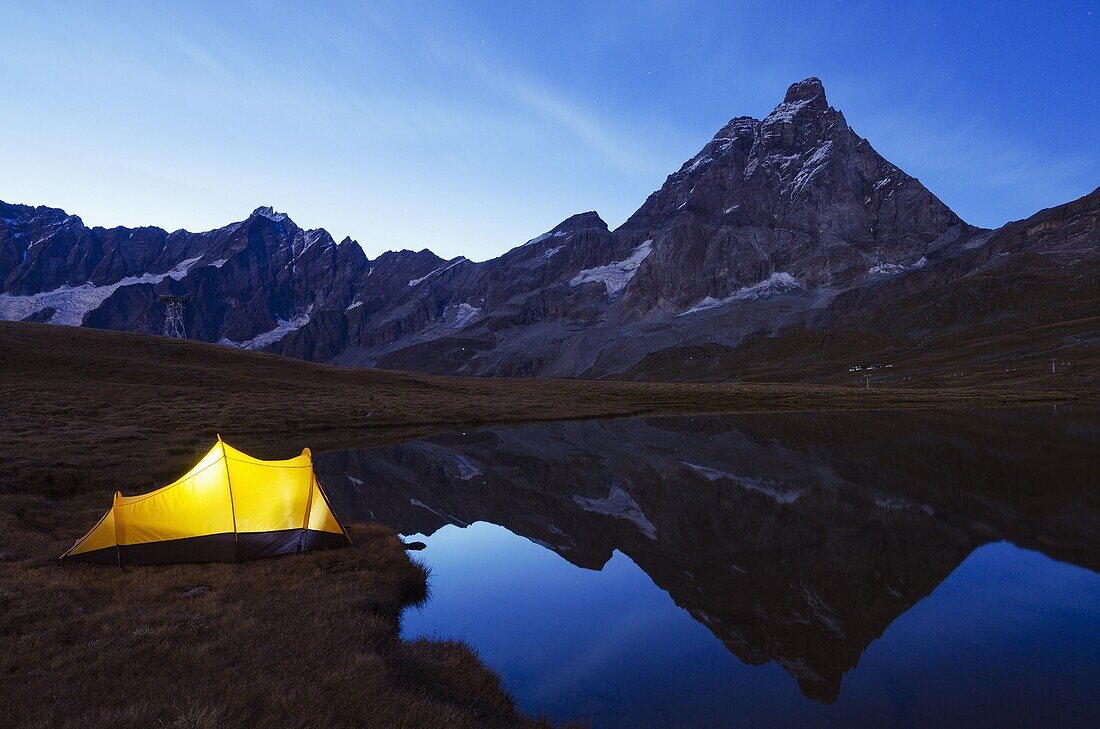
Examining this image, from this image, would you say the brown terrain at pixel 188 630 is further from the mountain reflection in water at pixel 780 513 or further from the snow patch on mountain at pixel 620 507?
the snow patch on mountain at pixel 620 507

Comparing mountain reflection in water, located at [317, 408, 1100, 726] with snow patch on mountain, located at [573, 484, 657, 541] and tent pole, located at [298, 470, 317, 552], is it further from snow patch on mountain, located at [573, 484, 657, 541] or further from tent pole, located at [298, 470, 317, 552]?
tent pole, located at [298, 470, 317, 552]

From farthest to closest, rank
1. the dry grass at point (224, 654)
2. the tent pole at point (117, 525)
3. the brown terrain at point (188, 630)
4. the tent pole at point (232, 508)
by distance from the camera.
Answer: the tent pole at point (232, 508)
the tent pole at point (117, 525)
the brown terrain at point (188, 630)
the dry grass at point (224, 654)

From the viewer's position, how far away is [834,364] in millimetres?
186875

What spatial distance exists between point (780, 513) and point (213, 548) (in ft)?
63.4

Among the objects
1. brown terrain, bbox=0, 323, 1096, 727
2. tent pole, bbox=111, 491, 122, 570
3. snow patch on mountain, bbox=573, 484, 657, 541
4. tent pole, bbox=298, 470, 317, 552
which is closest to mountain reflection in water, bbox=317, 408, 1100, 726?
snow patch on mountain, bbox=573, 484, 657, 541

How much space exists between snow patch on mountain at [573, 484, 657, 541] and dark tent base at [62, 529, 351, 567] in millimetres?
11313

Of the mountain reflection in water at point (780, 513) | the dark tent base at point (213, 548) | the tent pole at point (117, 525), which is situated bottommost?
the mountain reflection in water at point (780, 513)

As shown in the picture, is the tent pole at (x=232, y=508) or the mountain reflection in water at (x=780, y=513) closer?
the mountain reflection in water at (x=780, y=513)

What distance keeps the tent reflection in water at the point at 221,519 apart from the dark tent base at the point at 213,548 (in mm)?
21

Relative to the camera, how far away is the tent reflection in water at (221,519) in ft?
47.0

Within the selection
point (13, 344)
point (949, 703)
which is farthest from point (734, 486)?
point (13, 344)

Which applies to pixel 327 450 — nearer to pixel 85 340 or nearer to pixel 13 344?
pixel 13 344

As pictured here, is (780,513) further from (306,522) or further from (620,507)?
(306,522)

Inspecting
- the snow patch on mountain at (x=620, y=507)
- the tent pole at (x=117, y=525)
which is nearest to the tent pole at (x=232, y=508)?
the tent pole at (x=117, y=525)
